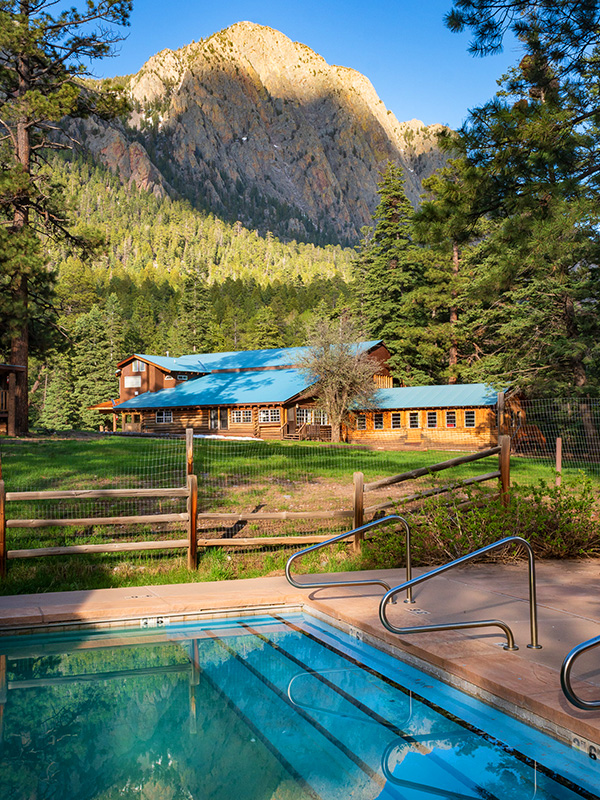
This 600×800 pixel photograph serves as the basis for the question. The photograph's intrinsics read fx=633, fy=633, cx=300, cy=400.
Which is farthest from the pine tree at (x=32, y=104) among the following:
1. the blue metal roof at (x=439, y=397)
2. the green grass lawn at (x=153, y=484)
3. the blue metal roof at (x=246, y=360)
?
the blue metal roof at (x=246, y=360)

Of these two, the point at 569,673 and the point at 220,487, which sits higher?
the point at 569,673

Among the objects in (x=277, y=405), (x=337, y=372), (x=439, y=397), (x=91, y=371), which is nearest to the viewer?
(x=337, y=372)

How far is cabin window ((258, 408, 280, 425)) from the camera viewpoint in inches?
1655

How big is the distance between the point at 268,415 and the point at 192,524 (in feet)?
111

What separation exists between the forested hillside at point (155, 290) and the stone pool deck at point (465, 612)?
761 inches

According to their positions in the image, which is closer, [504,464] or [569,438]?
[504,464]

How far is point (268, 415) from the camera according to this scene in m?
42.3

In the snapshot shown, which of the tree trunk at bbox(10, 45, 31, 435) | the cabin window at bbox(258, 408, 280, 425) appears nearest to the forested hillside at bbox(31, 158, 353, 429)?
the tree trunk at bbox(10, 45, 31, 435)

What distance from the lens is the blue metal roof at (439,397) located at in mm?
35969

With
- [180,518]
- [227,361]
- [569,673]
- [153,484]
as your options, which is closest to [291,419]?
[227,361]

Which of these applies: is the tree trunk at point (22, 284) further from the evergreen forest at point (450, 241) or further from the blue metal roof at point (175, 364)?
the blue metal roof at point (175, 364)

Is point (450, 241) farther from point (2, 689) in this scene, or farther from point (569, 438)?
point (569, 438)

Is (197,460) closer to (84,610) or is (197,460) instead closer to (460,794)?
(84,610)

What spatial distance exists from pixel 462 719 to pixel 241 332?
336ft
